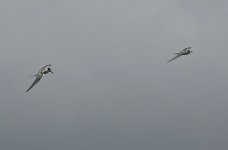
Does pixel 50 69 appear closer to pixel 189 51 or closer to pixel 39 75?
pixel 39 75

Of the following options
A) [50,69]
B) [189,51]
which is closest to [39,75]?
[50,69]

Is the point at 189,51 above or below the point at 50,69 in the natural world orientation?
above

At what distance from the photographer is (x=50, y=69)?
521 feet

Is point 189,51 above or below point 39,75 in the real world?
above

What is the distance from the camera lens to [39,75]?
158000 mm

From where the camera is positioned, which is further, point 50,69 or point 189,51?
point 189,51

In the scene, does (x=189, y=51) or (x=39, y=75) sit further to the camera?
(x=189, y=51)

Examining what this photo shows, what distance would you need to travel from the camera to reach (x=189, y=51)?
191 meters

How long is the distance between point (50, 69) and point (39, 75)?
3.51m

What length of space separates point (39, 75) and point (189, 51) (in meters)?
57.6

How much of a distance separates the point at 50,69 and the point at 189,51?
5457 cm
